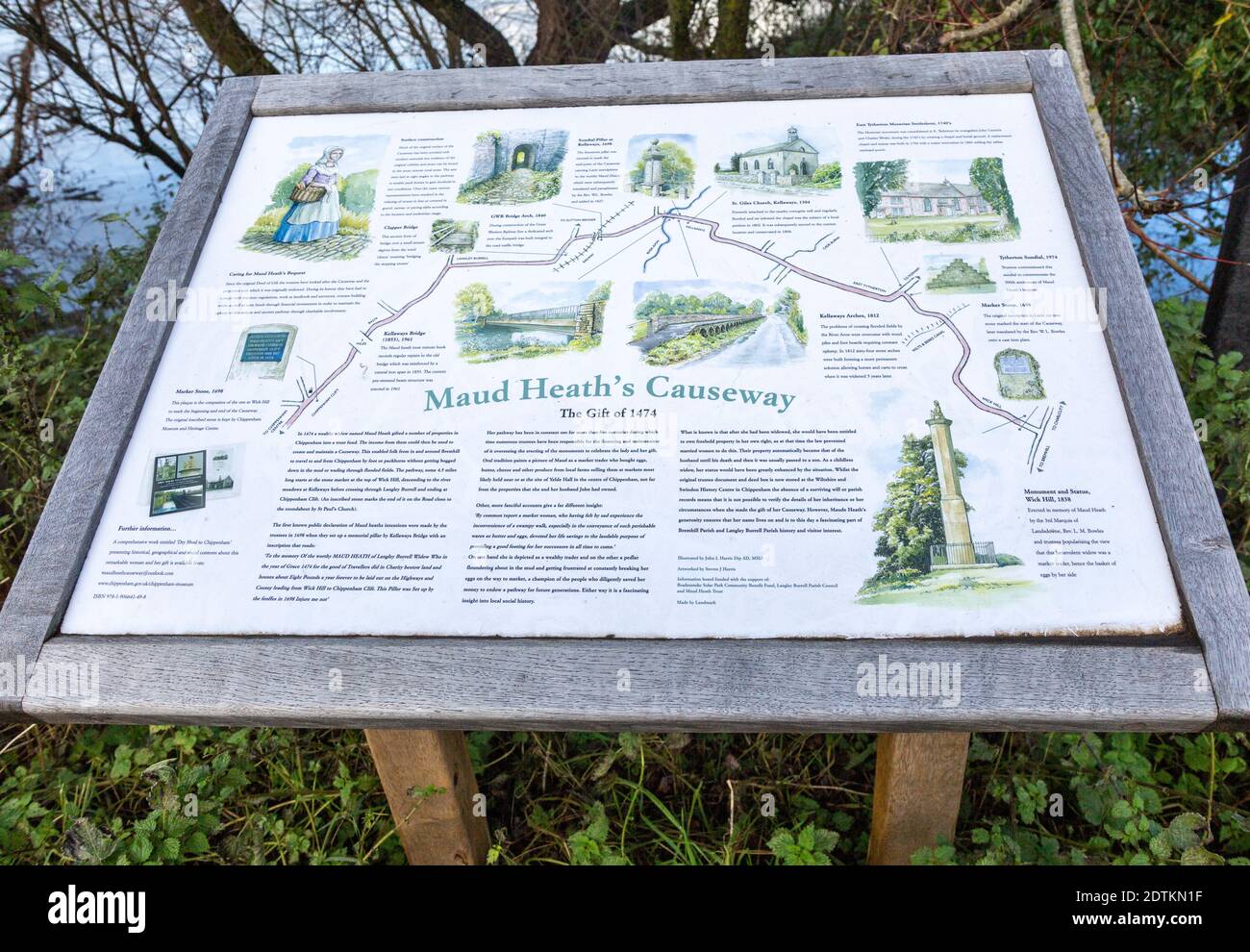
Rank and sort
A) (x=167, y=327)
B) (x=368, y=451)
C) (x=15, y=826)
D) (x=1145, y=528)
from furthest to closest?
(x=15, y=826) < (x=167, y=327) < (x=368, y=451) < (x=1145, y=528)

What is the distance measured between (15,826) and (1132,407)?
8.47 ft

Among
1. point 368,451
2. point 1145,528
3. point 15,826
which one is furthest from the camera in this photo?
point 15,826

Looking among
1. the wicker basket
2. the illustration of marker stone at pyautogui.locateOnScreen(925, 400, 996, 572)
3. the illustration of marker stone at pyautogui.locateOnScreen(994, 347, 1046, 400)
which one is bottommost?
the illustration of marker stone at pyautogui.locateOnScreen(925, 400, 996, 572)

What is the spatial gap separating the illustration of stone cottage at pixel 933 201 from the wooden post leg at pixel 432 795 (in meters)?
1.34

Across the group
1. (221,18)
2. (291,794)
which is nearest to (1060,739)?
(291,794)

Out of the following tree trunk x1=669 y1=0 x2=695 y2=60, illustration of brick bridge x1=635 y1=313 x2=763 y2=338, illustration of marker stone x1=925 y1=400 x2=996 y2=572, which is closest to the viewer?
illustration of marker stone x1=925 y1=400 x2=996 y2=572

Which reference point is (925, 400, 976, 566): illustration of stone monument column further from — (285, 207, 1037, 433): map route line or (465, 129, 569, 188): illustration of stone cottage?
(465, 129, 569, 188): illustration of stone cottage

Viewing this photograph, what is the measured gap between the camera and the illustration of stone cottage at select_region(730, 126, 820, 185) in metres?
1.76

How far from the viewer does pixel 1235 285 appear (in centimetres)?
259

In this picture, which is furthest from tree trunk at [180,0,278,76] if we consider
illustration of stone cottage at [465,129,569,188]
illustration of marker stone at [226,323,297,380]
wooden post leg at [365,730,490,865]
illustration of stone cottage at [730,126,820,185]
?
wooden post leg at [365,730,490,865]

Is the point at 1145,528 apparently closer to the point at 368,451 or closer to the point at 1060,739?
the point at 1060,739

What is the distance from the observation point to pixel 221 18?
12.9ft

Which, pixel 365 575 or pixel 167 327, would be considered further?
pixel 167 327

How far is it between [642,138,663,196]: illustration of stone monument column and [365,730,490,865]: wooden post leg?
1161mm
